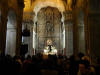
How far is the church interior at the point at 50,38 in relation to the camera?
4.66 m

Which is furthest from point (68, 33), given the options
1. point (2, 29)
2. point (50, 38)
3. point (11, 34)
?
point (2, 29)

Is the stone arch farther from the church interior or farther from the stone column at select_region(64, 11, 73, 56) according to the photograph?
the stone column at select_region(64, 11, 73, 56)

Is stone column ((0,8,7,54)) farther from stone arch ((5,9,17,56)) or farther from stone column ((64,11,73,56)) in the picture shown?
stone column ((64,11,73,56))

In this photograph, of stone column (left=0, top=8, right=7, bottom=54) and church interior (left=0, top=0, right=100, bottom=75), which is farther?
stone column (left=0, top=8, right=7, bottom=54)

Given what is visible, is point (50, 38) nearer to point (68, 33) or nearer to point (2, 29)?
point (68, 33)

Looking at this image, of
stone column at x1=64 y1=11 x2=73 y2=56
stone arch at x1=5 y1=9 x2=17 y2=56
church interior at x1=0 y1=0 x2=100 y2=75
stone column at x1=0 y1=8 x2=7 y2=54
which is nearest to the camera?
church interior at x1=0 y1=0 x2=100 y2=75

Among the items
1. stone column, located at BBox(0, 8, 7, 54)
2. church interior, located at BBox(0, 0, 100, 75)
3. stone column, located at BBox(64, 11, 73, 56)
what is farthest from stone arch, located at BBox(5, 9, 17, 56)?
stone column, located at BBox(64, 11, 73, 56)

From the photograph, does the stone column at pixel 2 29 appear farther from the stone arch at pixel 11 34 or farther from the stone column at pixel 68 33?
the stone column at pixel 68 33

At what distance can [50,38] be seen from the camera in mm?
25891

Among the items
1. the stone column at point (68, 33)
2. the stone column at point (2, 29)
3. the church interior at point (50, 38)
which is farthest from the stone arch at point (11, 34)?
the stone column at point (68, 33)

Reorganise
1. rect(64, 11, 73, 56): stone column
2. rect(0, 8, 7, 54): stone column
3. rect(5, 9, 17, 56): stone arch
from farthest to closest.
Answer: rect(64, 11, 73, 56): stone column < rect(5, 9, 17, 56): stone arch < rect(0, 8, 7, 54): stone column

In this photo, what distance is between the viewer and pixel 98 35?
32.5 feet

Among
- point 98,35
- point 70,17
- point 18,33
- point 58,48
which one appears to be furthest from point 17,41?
point 58,48

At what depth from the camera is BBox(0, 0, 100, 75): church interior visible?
4.66 meters
